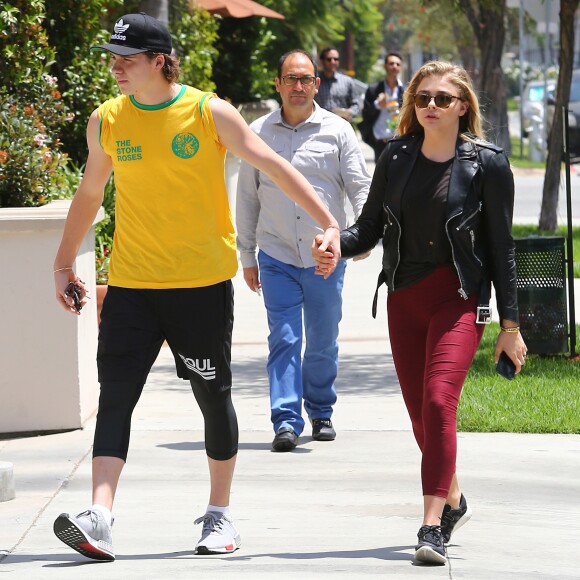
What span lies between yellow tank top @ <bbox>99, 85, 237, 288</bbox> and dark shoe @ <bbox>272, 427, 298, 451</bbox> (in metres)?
1.99

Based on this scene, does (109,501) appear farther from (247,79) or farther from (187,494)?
(247,79)

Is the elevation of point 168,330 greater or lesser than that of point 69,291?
lesser

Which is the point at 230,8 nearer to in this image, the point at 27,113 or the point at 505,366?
the point at 27,113

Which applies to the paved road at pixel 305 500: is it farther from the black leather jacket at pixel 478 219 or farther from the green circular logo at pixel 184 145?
the green circular logo at pixel 184 145

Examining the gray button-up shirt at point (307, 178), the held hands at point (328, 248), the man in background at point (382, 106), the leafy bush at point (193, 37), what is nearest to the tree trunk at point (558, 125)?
the man in background at point (382, 106)

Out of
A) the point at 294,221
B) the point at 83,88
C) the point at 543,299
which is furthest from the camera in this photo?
the point at 83,88

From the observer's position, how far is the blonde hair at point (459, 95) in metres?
5.23

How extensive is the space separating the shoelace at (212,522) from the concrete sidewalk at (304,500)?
0.11 m

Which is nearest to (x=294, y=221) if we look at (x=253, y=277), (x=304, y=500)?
(x=253, y=277)

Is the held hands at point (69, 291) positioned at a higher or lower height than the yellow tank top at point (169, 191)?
lower

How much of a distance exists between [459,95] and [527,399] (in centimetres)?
309

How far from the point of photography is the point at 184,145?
4.96 m

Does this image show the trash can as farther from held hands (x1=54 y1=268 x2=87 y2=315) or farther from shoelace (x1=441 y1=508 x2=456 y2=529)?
held hands (x1=54 y1=268 x2=87 y2=315)

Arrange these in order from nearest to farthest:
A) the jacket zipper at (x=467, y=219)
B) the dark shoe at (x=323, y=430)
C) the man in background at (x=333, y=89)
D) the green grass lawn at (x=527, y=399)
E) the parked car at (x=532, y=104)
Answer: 1. the jacket zipper at (x=467, y=219)
2. the dark shoe at (x=323, y=430)
3. the green grass lawn at (x=527, y=399)
4. the man in background at (x=333, y=89)
5. the parked car at (x=532, y=104)
